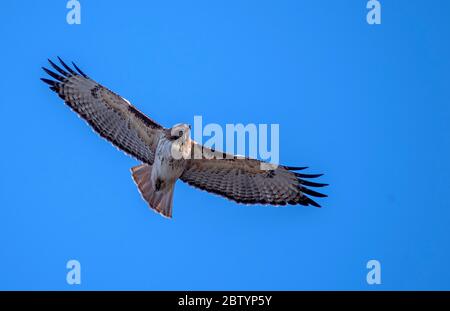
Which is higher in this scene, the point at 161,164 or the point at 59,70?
the point at 59,70

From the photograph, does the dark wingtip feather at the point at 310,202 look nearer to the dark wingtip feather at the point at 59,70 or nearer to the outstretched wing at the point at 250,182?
the outstretched wing at the point at 250,182

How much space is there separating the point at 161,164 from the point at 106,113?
1.11 meters

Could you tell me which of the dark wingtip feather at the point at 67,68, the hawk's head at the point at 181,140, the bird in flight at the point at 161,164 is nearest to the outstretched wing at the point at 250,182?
the bird in flight at the point at 161,164

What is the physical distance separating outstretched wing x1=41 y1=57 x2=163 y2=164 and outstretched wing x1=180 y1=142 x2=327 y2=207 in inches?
25.8

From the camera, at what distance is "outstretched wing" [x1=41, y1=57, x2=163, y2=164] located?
32.1 feet

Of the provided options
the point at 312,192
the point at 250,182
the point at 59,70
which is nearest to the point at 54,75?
the point at 59,70

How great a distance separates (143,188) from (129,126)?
86 cm

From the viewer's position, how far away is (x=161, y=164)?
31.2 feet

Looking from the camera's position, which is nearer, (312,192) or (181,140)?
(181,140)

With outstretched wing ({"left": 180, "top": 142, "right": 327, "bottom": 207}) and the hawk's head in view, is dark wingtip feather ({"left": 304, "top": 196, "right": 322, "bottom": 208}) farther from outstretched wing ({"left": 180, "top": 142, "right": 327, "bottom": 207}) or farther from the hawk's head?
the hawk's head

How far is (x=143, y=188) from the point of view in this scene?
31.8ft

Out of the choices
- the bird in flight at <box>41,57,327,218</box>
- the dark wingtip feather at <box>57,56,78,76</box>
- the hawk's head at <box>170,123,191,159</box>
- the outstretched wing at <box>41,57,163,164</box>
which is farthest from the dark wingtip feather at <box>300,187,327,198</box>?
the dark wingtip feather at <box>57,56,78,76</box>

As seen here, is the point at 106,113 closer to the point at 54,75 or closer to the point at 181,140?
the point at 54,75
